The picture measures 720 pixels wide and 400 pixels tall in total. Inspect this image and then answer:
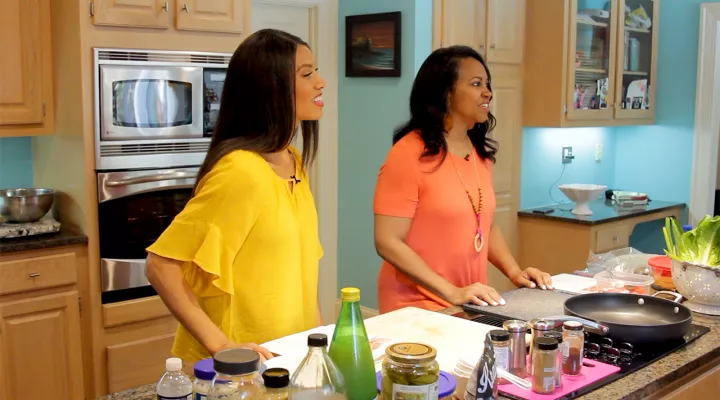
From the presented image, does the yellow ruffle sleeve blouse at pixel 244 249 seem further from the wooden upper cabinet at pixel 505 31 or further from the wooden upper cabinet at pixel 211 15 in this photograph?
the wooden upper cabinet at pixel 505 31

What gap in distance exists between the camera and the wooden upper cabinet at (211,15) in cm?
329

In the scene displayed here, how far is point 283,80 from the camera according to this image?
1.80 metres

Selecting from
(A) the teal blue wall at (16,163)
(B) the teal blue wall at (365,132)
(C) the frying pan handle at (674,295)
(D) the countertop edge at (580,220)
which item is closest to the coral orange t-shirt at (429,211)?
(C) the frying pan handle at (674,295)

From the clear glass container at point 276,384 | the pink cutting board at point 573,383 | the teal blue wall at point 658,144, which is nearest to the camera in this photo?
the clear glass container at point 276,384

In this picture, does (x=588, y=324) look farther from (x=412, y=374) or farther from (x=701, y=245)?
(x=412, y=374)

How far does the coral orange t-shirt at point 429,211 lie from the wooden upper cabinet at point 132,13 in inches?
54.4

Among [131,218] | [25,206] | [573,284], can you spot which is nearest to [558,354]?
[573,284]

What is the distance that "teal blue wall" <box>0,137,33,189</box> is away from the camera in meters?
3.56

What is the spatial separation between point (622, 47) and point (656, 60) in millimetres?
421

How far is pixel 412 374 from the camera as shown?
1229 millimetres

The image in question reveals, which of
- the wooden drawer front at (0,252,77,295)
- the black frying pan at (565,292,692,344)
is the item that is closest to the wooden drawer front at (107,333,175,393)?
the wooden drawer front at (0,252,77,295)

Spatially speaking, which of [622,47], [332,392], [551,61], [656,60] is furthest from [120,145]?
[656,60]

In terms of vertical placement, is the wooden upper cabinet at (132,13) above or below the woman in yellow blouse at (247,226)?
above

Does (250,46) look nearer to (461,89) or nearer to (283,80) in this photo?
(283,80)
